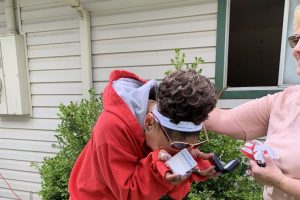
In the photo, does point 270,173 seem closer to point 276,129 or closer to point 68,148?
point 276,129

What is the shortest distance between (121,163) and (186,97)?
36 cm

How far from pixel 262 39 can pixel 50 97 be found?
15.5 feet

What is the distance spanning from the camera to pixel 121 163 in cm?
103

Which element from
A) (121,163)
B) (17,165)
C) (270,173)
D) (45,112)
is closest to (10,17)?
(45,112)

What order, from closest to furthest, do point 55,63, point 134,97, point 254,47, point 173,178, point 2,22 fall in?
point 173,178 → point 134,97 → point 55,63 → point 2,22 → point 254,47

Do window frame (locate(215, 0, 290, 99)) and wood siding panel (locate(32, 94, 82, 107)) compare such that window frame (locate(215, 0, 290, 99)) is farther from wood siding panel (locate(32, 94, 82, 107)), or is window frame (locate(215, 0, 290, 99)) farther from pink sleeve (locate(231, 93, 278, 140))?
wood siding panel (locate(32, 94, 82, 107))

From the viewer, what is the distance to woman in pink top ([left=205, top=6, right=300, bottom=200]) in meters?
1.06

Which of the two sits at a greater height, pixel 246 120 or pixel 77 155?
pixel 246 120

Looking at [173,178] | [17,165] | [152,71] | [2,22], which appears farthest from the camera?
[17,165]

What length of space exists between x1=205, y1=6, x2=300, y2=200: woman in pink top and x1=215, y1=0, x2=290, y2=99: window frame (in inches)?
49.7

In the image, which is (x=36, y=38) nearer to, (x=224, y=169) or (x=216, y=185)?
(x=216, y=185)

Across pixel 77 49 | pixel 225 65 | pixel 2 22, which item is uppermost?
pixel 2 22

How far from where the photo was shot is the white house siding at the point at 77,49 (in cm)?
271

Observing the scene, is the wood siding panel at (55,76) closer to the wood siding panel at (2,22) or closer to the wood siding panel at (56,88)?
the wood siding panel at (56,88)
